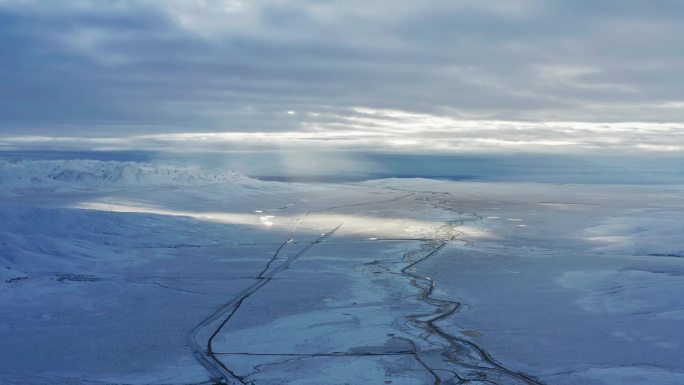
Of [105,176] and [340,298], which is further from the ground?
[105,176]

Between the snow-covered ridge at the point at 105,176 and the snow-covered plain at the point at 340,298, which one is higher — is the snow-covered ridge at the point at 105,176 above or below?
above

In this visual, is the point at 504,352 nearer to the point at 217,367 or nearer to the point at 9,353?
the point at 217,367

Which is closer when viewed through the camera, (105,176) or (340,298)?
(340,298)

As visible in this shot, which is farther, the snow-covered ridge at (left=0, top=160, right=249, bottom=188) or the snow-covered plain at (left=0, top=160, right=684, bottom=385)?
the snow-covered ridge at (left=0, top=160, right=249, bottom=188)

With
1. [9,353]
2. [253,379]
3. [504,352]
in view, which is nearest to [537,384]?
[504,352]

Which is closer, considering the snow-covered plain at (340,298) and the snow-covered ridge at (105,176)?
the snow-covered plain at (340,298)
